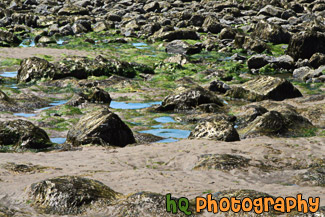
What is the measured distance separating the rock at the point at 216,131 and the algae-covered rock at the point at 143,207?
5372 mm

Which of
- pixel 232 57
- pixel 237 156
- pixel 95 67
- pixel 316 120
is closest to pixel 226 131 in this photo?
pixel 237 156

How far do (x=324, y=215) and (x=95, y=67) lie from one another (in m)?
16.6

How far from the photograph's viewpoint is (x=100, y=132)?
1159 cm

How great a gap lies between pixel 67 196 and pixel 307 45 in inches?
768

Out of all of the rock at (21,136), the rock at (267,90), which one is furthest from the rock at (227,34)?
the rock at (21,136)

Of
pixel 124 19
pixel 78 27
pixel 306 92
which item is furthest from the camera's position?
pixel 124 19

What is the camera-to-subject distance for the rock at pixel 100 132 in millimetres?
11531

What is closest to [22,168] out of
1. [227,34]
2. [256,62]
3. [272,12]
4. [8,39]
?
[256,62]

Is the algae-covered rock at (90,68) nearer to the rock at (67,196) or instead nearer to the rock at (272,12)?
the rock at (67,196)

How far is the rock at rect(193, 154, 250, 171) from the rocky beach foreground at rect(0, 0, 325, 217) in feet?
0.12

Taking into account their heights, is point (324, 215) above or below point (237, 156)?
above

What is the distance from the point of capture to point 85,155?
34.7 feet

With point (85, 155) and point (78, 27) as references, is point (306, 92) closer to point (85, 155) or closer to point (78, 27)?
point (85, 155)

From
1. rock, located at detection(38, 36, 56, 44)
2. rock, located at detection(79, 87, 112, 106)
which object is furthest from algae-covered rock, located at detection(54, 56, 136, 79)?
rock, located at detection(38, 36, 56, 44)
